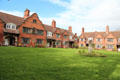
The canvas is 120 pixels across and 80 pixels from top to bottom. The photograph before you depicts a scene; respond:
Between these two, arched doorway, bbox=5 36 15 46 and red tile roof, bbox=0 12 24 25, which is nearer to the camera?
arched doorway, bbox=5 36 15 46

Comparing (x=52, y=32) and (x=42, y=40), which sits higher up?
(x=52, y=32)

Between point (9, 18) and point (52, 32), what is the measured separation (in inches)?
689

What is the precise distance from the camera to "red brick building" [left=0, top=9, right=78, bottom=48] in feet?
102

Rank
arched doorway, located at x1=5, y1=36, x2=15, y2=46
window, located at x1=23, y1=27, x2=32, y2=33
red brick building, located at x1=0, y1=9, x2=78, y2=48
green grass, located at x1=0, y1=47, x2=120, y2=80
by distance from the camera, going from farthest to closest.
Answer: window, located at x1=23, y1=27, x2=32, y2=33 → arched doorway, located at x1=5, y1=36, x2=15, y2=46 → red brick building, located at x1=0, y1=9, x2=78, y2=48 → green grass, located at x1=0, y1=47, x2=120, y2=80

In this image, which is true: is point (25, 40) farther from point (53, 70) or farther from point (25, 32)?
point (53, 70)

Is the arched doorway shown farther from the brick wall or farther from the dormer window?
the dormer window

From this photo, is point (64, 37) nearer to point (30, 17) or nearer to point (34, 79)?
point (30, 17)

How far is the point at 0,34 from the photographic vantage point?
2958cm

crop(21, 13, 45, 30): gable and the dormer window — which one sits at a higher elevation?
crop(21, 13, 45, 30): gable

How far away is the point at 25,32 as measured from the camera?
35531mm

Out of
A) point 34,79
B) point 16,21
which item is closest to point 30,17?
point 16,21

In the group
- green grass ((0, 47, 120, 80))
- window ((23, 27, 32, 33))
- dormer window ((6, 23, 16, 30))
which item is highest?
dormer window ((6, 23, 16, 30))

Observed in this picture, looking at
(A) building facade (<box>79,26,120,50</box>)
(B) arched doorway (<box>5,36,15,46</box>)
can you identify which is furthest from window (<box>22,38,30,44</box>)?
(A) building facade (<box>79,26,120,50</box>)

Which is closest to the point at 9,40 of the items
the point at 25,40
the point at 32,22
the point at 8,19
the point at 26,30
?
the point at 25,40
